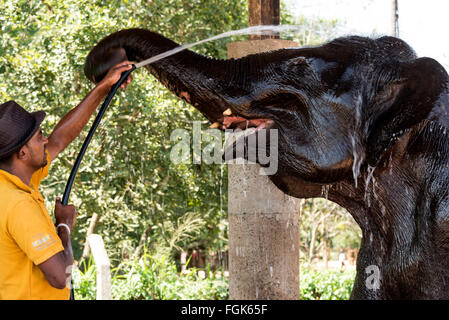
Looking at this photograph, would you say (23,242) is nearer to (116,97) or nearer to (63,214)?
(63,214)

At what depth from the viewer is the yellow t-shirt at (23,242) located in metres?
1.86

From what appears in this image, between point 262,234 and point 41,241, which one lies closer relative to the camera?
point 41,241

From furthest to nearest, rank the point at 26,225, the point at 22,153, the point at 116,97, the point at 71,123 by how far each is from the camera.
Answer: the point at 116,97
the point at 71,123
the point at 22,153
the point at 26,225

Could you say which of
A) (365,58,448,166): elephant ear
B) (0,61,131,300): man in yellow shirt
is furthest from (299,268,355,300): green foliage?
(365,58,448,166): elephant ear

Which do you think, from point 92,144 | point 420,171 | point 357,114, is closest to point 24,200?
point 357,114

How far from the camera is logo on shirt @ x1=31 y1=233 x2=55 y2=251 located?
6.10 feet

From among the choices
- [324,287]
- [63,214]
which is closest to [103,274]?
[324,287]

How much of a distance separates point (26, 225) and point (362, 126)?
100 centimetres

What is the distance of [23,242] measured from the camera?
1.86 m
